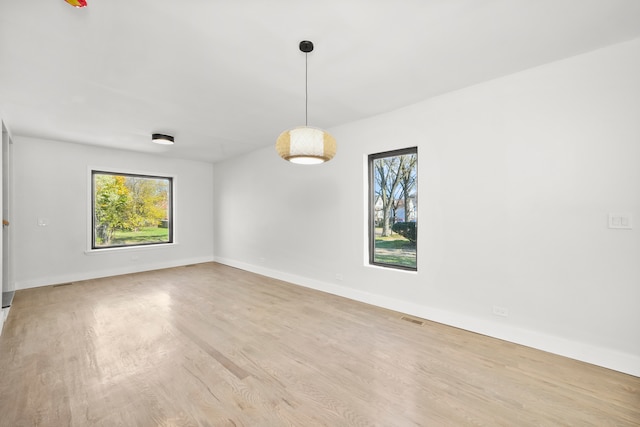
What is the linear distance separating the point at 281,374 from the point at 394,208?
8.12ft

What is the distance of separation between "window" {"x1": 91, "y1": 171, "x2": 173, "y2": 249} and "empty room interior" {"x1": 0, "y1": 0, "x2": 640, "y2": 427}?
110cm

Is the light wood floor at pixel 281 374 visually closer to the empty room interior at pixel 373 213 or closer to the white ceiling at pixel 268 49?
the empty room interior at pixel 373 213

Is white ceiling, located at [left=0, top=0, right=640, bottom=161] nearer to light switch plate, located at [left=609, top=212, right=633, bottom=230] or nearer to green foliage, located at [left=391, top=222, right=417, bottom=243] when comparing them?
light switch plate, located at [left=609, top=212, right=633, bottom=230]

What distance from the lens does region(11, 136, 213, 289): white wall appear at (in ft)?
14.7

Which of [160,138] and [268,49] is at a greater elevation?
[268,49]

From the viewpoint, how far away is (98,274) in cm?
522

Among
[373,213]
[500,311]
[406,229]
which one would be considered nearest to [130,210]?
[373,213]

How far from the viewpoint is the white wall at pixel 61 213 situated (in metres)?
4.48

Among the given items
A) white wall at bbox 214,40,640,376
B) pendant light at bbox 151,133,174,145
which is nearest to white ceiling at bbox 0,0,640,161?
white wall at bbox 214,40,640,376

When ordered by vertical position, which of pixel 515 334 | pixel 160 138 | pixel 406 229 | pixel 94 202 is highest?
pixel 160 138

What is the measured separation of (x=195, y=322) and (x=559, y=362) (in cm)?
355

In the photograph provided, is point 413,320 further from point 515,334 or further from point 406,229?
point 406,229

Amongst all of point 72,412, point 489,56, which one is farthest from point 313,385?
point 489,56

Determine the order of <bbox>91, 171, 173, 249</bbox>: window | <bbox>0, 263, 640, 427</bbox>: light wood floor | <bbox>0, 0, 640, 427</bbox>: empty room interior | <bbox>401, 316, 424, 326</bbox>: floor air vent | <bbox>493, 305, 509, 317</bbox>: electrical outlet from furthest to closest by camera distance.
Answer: <bbox>91, 171, 173, 249</bbox>: window
<bbox>401, 316, 424, 326</bbox>: floor air vent
<bbox>493, 305, 509, 317</bbox>: electrical outlet
<bbox>0, 0, 640, 427</bbox>: empty room interior
<bbox>0, 263, 640, 427</bbox>: light wood floor
